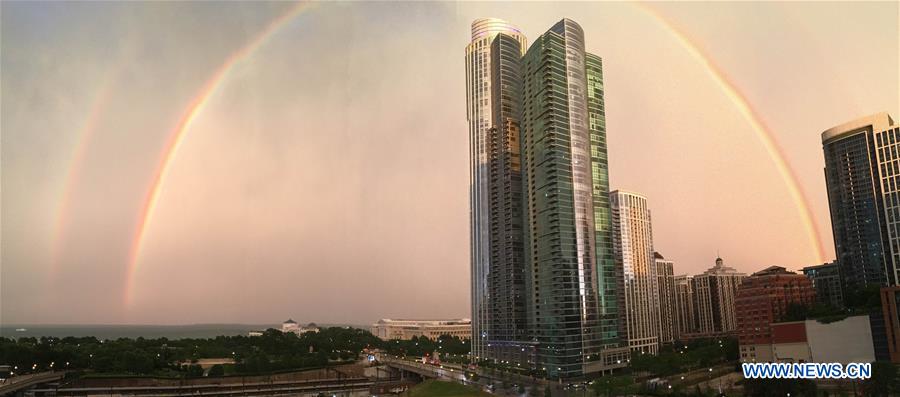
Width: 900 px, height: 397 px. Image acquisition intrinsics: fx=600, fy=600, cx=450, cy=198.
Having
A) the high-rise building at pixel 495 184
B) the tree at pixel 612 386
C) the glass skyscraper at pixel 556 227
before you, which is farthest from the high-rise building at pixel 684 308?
the tree at pixel 612 386

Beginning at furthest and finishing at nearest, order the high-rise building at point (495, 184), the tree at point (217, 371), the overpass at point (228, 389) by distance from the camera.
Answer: the high-rise building at point (495, 184) → the tree at point (217, 371) → the overpass at point (228, 389)

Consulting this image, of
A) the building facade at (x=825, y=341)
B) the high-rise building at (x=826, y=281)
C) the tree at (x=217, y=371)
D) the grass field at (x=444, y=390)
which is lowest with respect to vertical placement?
the grass field at (x=444, y=390)

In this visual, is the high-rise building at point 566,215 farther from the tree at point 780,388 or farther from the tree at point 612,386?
the tree at point 780,388

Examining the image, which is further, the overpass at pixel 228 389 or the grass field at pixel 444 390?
the overpass at pixel 228 389

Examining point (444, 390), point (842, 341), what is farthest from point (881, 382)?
point (444, 390)

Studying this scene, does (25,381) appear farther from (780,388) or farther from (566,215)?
(780,388)

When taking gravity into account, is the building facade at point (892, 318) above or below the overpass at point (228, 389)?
above

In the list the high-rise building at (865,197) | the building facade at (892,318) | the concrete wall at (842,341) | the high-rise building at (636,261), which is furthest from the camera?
the high-rise building at (636,261)
